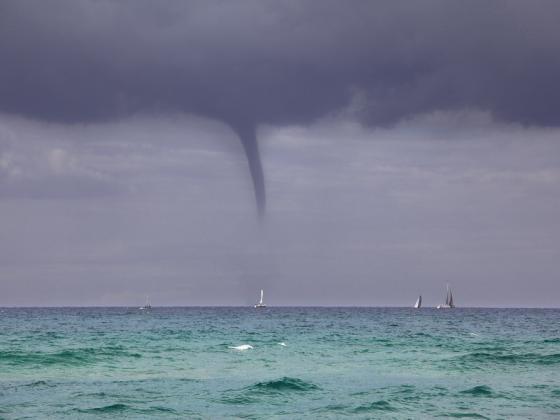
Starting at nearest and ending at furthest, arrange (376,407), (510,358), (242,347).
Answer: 1. (376,407)
2. (510,358)
3. (242,347)

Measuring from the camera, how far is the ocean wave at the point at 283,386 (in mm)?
32906

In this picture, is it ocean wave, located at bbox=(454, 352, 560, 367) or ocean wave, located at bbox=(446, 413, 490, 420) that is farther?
ocean wave, located at bbox=(454, 352, 560, 367)

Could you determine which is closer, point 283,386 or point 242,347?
point 283,386

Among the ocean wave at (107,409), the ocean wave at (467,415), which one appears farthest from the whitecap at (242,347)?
the ocean wave at (467,415)

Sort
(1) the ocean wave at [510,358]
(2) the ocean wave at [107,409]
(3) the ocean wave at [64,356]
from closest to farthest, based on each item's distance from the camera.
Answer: (2) the ocean wave at [107,409]
(3) the ocean wave at [64,356]
(1) the ocean wave at [510,358]

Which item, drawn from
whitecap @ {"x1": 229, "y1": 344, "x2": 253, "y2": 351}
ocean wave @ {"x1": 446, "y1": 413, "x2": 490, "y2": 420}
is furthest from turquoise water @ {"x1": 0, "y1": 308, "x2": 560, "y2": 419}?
whitecap @ {"x1": 229, "y1": 344, "x2": 253, "y2": 351}

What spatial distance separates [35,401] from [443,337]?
46914 mm

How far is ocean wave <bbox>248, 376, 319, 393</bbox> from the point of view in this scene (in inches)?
1296

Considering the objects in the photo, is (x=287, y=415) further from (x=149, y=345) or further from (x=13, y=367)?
(x=149, y=345)

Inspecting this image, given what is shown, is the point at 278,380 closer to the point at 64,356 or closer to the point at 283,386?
the point at 283,386

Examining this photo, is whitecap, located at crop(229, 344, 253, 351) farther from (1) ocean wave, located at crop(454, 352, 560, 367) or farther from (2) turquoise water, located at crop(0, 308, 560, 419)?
(1) ocean wave, located at crop(454, 352, 560, 367)

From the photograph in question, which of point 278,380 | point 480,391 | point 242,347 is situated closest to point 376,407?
point 480,391

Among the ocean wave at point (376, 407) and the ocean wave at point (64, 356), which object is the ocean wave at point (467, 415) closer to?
the ocean wave at point (376, 407)

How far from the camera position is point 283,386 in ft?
109
